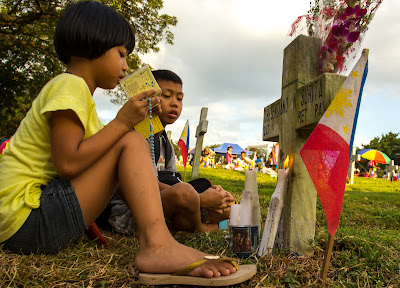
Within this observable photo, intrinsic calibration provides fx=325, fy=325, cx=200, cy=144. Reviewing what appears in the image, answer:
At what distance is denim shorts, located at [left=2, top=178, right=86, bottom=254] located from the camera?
1507mm

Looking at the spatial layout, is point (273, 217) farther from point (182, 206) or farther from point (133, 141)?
point (133, 141)

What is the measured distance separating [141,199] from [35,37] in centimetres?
1215

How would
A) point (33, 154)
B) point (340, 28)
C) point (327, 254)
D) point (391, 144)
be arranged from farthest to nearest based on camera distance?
point (391, 144), point (340, 28), point (33, 154), point (327, 254)

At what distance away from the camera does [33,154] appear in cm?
159

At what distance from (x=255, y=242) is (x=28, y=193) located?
124cm

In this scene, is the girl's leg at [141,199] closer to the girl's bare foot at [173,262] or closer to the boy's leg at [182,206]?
the girl's bare foot at [173,262]

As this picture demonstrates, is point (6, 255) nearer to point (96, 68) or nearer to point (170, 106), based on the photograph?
point (96, 68)

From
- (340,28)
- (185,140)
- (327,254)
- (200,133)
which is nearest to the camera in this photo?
(327,254)

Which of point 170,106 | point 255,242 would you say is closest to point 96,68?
point 170,106

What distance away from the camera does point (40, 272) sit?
4.75 ft

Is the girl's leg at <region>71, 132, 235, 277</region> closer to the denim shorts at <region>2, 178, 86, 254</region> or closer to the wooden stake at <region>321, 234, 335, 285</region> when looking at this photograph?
the denim shorts at <region>2, 178, 86, 254</region>

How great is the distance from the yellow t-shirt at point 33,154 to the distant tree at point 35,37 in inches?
307

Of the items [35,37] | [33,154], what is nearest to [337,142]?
[33,154]

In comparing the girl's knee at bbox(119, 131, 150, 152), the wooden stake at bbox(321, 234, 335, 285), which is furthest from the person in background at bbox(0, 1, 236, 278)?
the wooden stake at bbox(321, 234, 335, 285)
